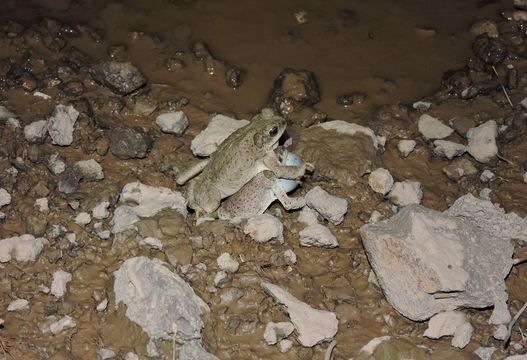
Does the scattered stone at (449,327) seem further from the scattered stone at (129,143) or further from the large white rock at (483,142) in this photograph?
the scattered stone at (129,143)

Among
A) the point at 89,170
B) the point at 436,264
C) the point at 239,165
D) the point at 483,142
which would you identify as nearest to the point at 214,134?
the point at 239,165

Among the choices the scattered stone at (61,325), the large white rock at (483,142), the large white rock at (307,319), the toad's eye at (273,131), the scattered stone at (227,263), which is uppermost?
the toad's eye at (273,131)

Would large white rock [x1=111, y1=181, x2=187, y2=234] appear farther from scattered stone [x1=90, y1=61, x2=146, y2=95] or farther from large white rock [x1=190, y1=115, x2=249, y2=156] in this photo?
scattered stone [x1=90, y1=61, x2=146, y2=95]

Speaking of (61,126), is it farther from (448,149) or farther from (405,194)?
(448,149)

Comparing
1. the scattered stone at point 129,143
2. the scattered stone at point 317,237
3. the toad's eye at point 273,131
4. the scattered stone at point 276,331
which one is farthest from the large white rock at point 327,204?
the scattered stone at point 129,143


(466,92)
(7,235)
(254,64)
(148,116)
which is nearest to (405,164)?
(466,92)

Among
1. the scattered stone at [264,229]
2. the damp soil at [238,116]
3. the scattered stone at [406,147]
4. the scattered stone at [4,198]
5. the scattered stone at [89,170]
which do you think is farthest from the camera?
the scattered stone at [406,147]

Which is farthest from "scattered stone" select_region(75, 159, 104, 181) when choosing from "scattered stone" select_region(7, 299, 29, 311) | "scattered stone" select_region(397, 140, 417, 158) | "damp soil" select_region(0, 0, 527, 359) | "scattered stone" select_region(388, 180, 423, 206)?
"scattered stone" select_region(397, 140, 417, 158)
